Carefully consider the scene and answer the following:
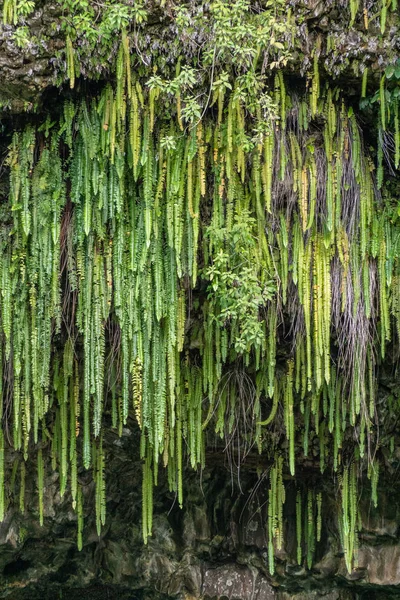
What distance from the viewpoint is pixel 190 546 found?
20.6ft

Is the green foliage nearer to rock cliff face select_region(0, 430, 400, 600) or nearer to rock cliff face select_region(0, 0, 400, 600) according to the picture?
rock cliff face select_region(0, 0, 400, 600)

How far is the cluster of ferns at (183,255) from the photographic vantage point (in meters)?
4.18

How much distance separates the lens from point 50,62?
3955 millimetres

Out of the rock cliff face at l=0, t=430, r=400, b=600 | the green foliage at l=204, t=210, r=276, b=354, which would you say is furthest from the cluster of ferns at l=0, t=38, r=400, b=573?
the rock cliff face at l=0, t=430, r=400, b=600

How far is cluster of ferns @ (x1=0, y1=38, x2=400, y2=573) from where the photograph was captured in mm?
4176

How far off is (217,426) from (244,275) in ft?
3.61

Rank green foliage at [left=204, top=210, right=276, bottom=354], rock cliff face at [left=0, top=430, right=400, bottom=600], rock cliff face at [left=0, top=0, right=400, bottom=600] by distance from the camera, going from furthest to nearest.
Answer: rock cliff face at [left=0, top=430, right=400, bottom=600], rock cliff face at [left=0, top=0, right=400, bottom=600], green foliage at [left=204, top=210, right=276, bottom=354]

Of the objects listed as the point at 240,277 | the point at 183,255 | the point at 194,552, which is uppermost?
the point at 183,255

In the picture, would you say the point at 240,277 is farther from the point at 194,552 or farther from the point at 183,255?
the point at 194,552

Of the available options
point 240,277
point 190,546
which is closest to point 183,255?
point 240,277

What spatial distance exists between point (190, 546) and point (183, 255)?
3009mm

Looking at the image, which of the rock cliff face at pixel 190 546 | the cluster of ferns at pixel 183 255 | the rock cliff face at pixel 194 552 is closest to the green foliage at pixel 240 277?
the cluster of ferns at pixel 183 255

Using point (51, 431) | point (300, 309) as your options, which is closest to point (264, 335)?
point (300, 309)

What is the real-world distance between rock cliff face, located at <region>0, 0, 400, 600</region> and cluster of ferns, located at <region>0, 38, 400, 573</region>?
1101 millimetres
